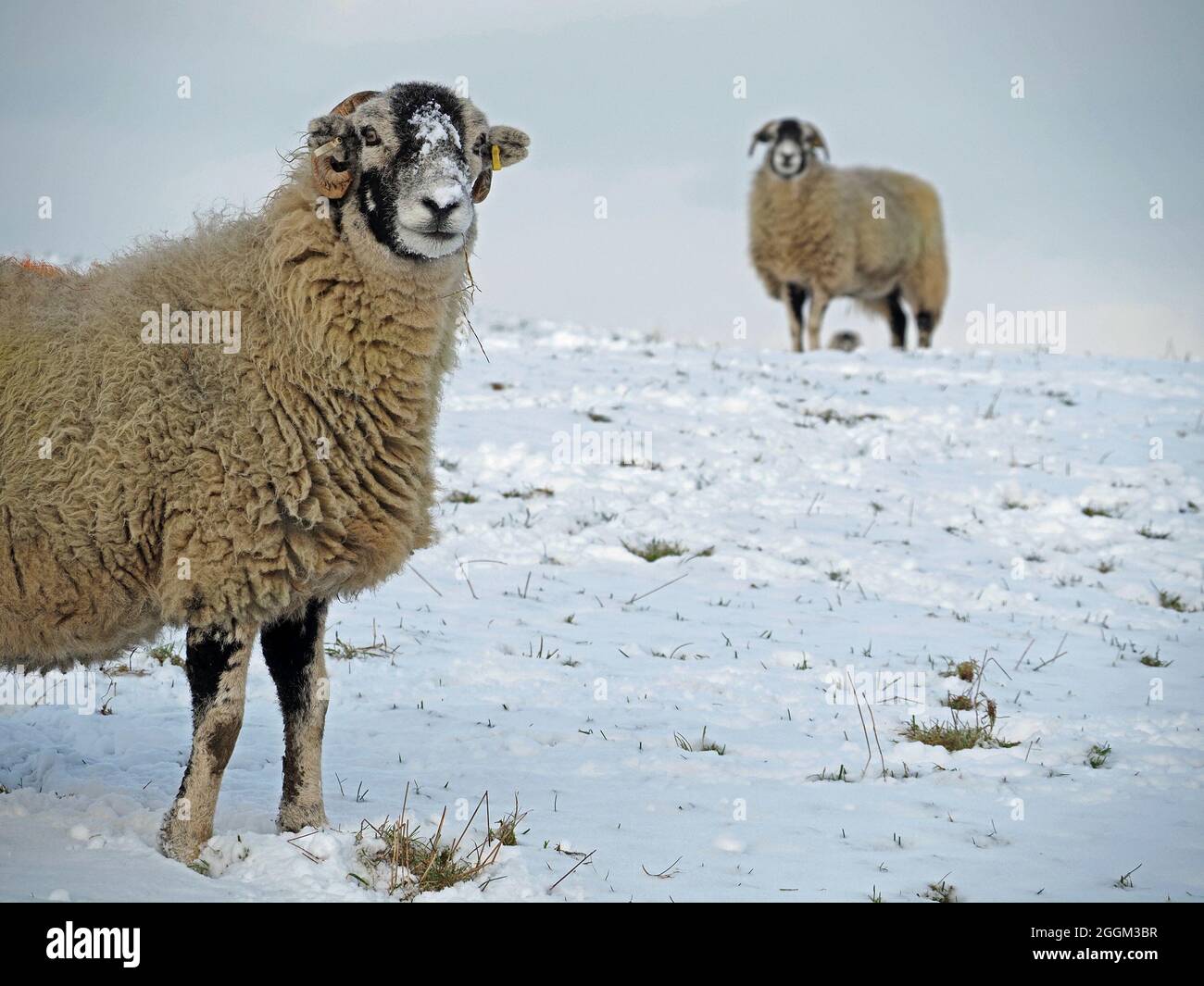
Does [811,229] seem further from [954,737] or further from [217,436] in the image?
[217,436]

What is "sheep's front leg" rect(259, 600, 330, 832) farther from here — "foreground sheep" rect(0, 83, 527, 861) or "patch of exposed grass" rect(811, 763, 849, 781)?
"patch of exposed grass" rect(811, 763, 849, 781)

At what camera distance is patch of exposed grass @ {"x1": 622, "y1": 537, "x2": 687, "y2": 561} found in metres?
8.57

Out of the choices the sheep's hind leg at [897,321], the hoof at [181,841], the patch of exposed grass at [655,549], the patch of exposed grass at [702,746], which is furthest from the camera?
the sheep's hind leg at [897,321]

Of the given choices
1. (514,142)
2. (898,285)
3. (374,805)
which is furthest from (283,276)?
(898,285)

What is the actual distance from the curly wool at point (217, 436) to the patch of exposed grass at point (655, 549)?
3.95 metres

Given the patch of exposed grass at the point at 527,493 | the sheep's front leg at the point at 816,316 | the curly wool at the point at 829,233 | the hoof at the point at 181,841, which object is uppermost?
the curly wool at the point at 829,233

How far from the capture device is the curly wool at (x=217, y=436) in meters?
4.19

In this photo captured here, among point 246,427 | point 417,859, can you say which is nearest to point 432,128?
point 246,427

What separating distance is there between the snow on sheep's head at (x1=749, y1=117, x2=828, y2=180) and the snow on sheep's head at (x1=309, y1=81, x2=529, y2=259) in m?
14.2

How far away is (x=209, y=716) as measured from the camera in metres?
4.25

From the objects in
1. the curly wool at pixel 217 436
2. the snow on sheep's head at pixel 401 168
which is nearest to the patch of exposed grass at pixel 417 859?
the curly wool at pixel 217 436

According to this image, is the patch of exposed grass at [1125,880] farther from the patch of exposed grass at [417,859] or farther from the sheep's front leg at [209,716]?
the sheep's front leg at [209,716]

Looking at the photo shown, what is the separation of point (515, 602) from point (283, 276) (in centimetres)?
341
